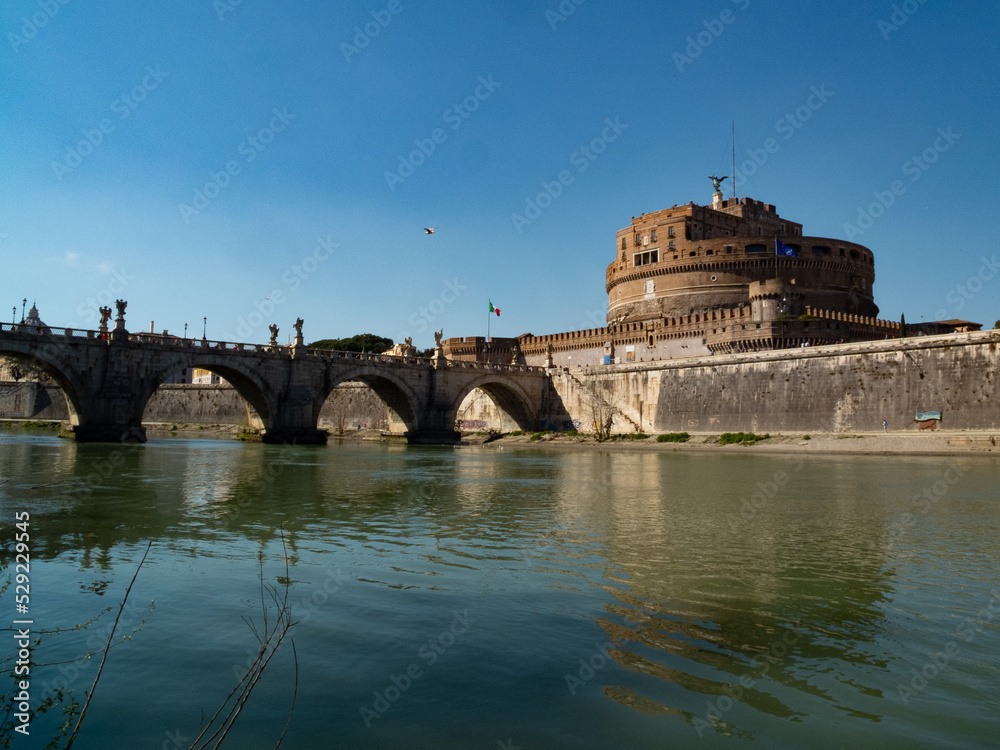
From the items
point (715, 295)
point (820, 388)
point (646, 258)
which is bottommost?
point (820, 388)

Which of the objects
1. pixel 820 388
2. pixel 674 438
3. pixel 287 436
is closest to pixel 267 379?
pixel 287 436

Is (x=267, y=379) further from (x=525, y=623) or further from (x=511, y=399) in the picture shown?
(x=525, y=623)

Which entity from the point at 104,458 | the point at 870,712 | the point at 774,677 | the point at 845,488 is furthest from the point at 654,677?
the point at 104,458

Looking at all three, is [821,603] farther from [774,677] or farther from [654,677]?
[654,677]

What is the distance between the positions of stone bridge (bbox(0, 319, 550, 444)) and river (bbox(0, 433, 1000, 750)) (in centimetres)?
2731

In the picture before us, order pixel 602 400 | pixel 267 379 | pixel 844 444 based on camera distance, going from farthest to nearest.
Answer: pixel 602 400 < pixel 267 379 < pixel 844 444

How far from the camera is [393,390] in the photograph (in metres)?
57.8

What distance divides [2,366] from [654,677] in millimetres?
109532

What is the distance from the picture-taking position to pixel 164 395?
82250 millimetres

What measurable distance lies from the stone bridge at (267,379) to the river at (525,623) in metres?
27.3

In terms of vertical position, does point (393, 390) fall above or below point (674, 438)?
above

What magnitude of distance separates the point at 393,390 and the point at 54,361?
24593mm

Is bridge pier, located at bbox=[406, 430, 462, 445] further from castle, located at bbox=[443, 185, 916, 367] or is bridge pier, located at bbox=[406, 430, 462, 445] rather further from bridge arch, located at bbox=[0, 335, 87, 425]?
bridge arch, located at bbox=[0, 335, 87, 425]

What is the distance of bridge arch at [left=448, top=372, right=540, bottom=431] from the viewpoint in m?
61.7
